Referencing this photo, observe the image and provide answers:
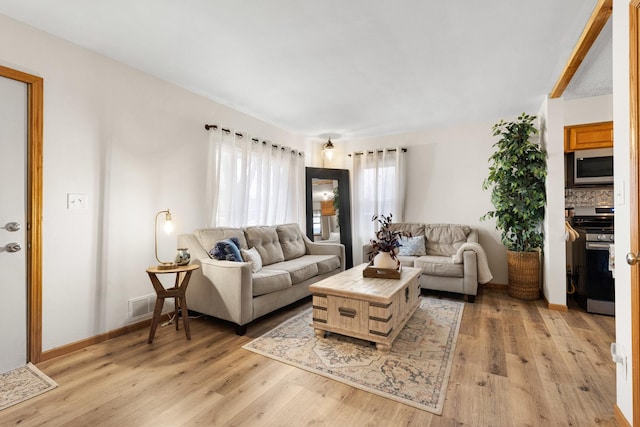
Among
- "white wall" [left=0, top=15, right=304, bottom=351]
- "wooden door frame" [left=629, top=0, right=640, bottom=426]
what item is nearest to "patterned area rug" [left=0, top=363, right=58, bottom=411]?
"white wall" [left=0, top=15, right=304, bottom=351]

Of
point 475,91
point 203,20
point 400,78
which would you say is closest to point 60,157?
point 203,20

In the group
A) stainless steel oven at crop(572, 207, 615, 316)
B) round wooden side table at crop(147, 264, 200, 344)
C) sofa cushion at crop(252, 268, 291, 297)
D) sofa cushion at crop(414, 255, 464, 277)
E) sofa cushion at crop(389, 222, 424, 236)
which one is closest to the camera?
round wooden side table at crop(147, 264, 200, 344)

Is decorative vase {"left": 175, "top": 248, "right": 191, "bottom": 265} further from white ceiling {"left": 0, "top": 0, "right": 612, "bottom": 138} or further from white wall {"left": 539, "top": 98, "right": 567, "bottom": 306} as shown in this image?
white wall {"left": 539, "top": 98, "right": 567, "bottom": 306}

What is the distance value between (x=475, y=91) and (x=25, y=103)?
4.02m

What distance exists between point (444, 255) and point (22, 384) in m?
4.35

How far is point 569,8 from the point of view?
1.90m

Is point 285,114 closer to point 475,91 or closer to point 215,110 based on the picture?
point 215,110

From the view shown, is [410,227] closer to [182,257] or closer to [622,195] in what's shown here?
[622,195]

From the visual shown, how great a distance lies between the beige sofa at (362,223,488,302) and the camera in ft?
11.6

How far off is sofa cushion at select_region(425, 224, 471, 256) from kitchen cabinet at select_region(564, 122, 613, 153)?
152 centimetres

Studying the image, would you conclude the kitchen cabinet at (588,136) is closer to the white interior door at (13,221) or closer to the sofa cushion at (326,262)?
the sofa cushion at (326,262)

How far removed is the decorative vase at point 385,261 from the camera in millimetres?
2867

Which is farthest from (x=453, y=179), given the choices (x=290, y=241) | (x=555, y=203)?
(x=290, y=241)

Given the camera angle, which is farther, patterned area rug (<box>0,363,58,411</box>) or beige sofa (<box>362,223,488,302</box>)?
beige sofa (<box>362,223,488,302</box>)
